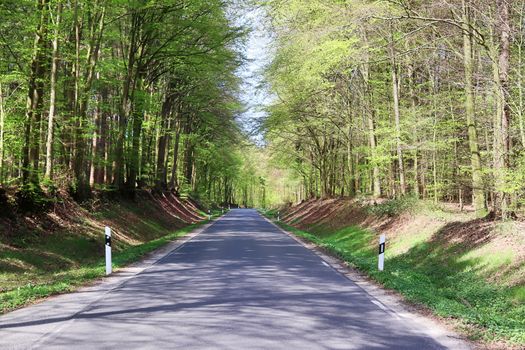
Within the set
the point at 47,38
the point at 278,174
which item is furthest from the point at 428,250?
the point at 278,174

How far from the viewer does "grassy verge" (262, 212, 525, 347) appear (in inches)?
261

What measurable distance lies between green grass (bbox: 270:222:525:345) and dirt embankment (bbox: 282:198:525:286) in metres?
0.16

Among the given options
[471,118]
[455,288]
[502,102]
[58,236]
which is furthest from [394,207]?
[58,236]

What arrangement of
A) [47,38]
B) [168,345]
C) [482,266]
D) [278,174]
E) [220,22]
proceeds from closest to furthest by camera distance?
[168,345] < [482,266] < [47,38] < [220,22] < [278,174]

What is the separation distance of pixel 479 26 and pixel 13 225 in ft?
49.1

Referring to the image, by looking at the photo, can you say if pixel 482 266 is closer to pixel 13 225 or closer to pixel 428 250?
pixel 428 250

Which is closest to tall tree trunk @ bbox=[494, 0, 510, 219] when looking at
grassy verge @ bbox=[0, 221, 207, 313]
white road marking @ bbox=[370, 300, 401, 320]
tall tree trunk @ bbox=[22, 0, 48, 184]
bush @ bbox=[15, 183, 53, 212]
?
white road marking @ bbox=[370, 300, 401, 320]

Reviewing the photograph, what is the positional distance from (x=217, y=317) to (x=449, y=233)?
1045cm

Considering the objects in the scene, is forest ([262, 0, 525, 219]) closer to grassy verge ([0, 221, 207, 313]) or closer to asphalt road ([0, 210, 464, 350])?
asphalt road ([0, 210, 464, 350])

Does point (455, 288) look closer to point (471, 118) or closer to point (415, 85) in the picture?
point (471, 118)

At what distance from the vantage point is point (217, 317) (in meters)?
6.99

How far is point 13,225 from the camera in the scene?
46.7 feet

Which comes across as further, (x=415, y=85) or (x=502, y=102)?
(x=415, y=85)

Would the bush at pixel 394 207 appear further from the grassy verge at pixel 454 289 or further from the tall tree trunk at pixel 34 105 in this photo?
the tall tree trunk at pixel 34 105
